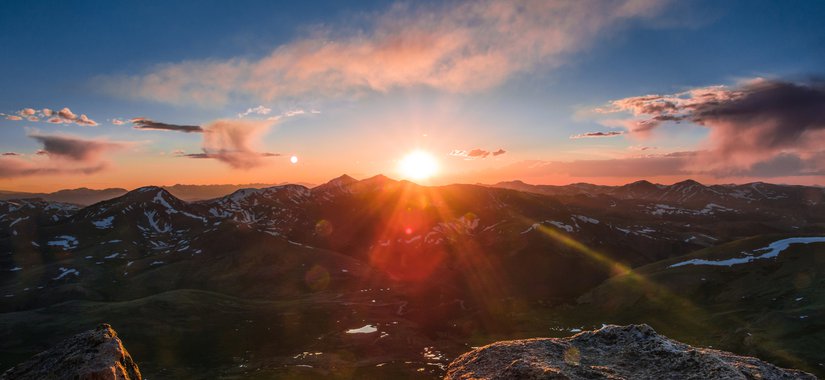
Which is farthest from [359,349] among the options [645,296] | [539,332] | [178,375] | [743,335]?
[645,296]

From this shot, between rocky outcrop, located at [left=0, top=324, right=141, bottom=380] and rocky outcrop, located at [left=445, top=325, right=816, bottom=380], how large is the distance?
29.8 ft

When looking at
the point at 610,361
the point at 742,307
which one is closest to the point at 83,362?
the point at 610,361

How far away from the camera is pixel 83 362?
11.4 metres

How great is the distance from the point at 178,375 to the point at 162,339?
4076cm

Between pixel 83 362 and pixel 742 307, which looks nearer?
pixel 83 362

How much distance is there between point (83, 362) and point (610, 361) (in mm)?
13576

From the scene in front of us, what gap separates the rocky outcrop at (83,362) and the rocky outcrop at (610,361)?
9071 millimetres

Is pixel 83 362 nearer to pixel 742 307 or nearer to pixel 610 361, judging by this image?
pixel 610 361

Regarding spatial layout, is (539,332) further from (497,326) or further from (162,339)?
(162,339)

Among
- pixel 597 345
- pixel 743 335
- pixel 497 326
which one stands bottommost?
pixel 497 326

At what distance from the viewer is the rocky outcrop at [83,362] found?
11086 millimetres

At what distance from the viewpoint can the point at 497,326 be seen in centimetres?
17212

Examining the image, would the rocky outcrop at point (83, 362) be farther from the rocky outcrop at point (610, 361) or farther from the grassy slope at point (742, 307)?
the grassy slope at point (742, 307)

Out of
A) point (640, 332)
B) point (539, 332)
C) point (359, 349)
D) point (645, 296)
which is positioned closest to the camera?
point (640, 332)
